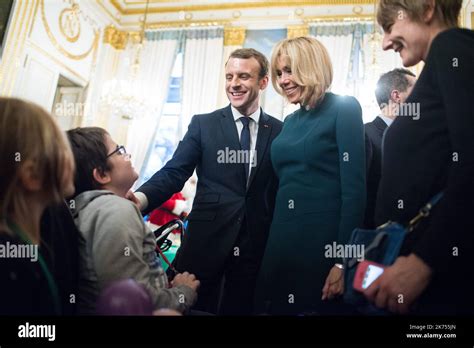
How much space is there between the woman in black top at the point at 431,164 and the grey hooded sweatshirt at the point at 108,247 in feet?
1.91

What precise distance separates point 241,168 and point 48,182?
588 mm

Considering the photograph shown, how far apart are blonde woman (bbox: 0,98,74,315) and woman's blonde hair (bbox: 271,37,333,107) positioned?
0.70m

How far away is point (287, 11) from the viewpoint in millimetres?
2062

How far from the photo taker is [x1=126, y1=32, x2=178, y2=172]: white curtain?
184 centimetres

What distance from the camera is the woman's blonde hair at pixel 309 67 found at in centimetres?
104

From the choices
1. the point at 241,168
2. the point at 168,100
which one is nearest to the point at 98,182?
the point at 241,168

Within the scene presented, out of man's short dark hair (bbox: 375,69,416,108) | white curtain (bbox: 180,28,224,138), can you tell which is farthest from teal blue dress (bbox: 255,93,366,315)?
white curtain (bbox: 180,28,224,138)

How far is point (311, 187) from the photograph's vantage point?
98 centimetres

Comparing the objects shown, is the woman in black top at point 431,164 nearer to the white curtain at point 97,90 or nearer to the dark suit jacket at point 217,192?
the dark suit jacket at point 217,192

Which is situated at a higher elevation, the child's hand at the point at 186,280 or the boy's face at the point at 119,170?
the boy's face at the point at 119,170

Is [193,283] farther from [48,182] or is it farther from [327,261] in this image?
[48,182]

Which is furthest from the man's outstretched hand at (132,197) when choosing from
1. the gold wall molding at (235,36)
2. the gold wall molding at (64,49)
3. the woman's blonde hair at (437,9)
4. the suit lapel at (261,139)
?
the gold wall molding at (235,36)

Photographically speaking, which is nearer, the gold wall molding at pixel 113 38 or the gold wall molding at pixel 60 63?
the gold wall molding at pixel 60 63

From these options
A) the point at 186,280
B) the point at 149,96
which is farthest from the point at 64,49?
the point at 186,280
